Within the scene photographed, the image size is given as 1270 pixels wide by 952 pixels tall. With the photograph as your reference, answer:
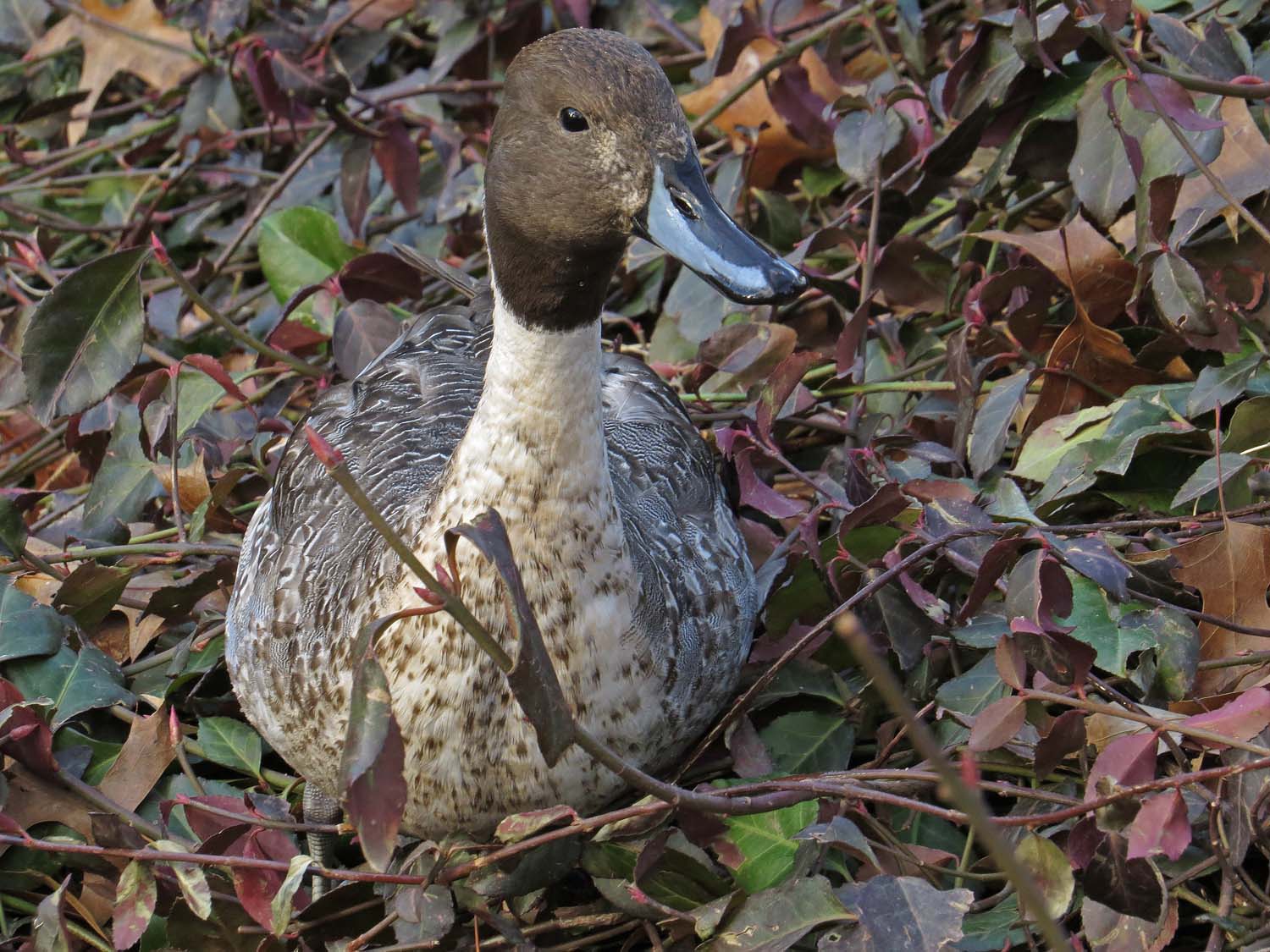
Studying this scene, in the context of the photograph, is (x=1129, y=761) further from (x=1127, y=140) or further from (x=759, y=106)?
(x=759, y=106)

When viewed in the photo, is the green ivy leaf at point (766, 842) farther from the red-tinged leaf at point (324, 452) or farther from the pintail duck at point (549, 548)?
the red-tinged leaf at point (324, 452)

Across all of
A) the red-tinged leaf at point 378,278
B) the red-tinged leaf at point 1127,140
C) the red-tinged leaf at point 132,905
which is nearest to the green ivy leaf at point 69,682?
the red-tinged leaf at point 132,905

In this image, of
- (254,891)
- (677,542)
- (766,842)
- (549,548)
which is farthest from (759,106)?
(254,891)

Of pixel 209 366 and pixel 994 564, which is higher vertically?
pixel 209 366

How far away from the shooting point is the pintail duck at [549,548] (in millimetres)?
2152

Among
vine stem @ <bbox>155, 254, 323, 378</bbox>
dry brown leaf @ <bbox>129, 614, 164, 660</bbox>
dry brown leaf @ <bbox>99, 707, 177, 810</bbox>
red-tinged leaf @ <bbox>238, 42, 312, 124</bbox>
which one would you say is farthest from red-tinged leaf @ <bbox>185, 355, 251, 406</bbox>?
red-tinged leaf @ <bbox>238, 42, 312, 124</bbox>

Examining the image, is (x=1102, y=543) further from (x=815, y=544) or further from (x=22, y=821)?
(x=22, y=821)

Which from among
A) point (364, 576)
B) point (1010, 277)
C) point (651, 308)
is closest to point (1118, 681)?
point (1010, 277)

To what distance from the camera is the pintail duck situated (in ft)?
7.06

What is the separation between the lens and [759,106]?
3975mm

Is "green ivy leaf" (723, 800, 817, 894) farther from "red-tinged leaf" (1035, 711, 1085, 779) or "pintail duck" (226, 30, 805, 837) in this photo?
"red-tinged leaf" (1035, 711, 1085, 779)

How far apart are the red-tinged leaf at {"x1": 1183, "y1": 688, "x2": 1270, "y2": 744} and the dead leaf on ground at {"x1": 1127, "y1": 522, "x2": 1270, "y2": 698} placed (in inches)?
19.9

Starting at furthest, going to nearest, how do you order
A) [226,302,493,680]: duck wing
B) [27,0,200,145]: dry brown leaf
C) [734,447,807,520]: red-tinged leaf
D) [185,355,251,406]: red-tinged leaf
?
[27,0,200,145]: dry brown leaf → [185,355,251,406]: red-tinged leaf → [734,447,807,520]: red-tinged leaf → [226,302,493,680]: duck wing

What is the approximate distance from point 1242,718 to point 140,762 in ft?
6.46
